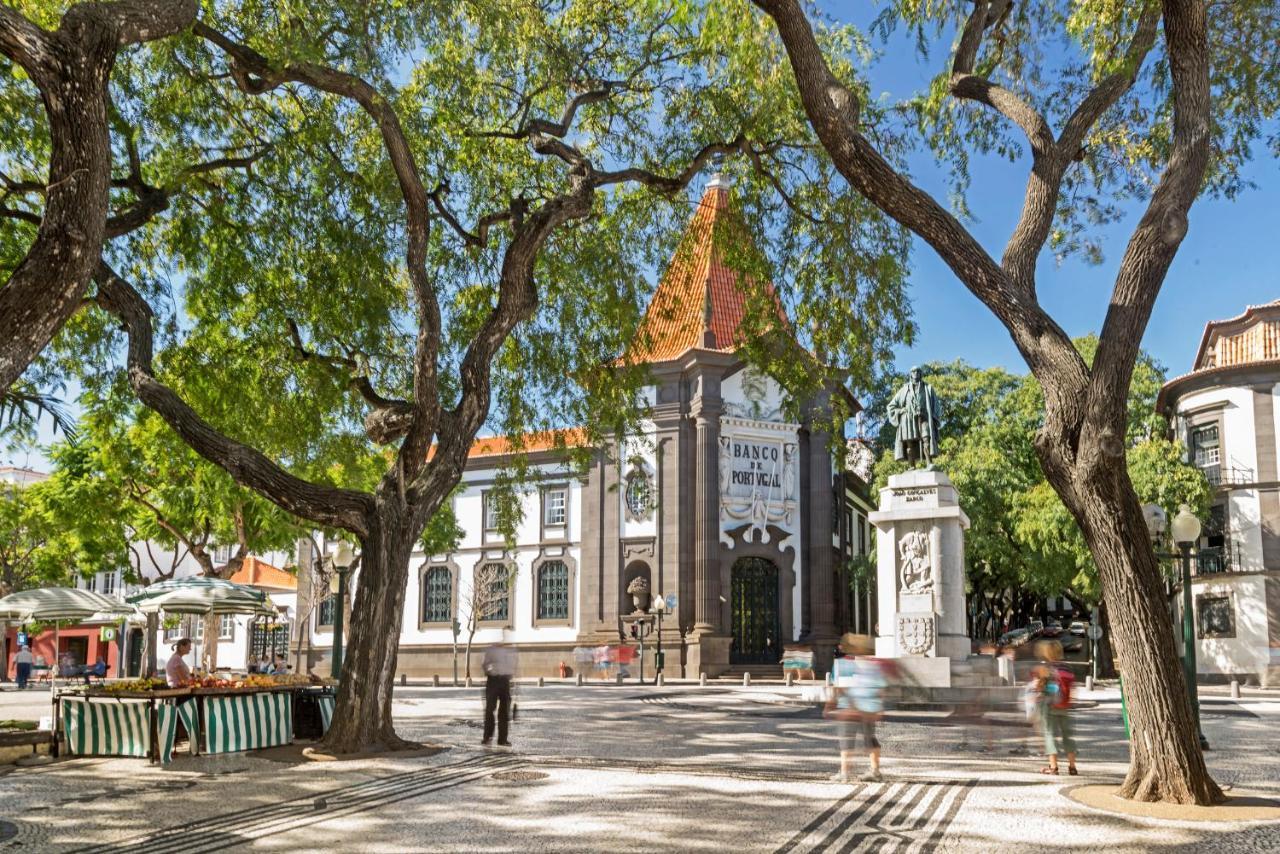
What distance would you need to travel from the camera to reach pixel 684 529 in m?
37.6

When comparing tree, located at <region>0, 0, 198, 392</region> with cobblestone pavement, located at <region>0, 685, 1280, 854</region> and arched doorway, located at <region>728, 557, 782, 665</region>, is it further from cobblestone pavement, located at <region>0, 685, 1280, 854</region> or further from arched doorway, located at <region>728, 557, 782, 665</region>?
arched doorway, located at <region>728, 557, 782, 665</region>

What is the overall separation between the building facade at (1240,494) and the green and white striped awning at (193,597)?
101 feet

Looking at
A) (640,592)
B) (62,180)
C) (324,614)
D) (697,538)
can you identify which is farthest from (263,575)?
(62,180)

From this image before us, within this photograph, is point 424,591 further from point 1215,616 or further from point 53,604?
point 1215,616

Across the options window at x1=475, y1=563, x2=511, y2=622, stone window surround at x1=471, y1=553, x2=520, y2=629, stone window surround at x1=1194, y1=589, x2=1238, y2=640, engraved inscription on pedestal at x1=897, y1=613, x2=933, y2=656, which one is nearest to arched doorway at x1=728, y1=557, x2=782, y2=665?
stone window surround at x1=471, y1=553, x2=520, y2=629

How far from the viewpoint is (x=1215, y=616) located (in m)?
37.4

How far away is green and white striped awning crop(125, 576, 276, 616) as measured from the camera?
17094 mm

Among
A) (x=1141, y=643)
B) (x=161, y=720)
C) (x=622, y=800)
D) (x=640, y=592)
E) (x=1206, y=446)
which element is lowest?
(x=622, y=800)

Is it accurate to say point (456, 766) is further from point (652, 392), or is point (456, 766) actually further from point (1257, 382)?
point (1257, 382)

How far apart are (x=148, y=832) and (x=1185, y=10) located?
35.6 ft

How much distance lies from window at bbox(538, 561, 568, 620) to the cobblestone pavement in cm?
2468

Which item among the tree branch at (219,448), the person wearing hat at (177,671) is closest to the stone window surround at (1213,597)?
the tree branch at (219,448)

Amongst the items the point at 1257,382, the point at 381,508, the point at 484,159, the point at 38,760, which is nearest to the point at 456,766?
the point at 381,508

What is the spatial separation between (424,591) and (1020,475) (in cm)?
2277
